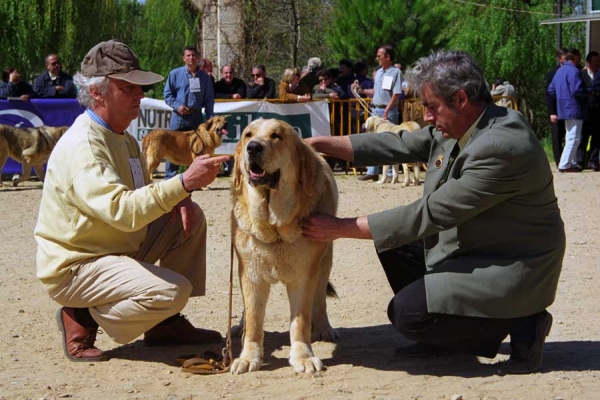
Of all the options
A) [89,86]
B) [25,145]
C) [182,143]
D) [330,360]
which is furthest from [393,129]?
[89,86]

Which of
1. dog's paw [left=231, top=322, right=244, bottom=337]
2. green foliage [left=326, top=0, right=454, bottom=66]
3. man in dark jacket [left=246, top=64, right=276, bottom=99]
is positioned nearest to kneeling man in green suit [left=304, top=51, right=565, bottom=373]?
dog's paw [left=231, top=322, right=244, bottom=337]

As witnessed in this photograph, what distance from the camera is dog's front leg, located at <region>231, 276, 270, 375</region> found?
470cm

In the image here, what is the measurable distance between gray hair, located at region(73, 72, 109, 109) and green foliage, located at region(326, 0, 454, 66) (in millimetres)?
24319

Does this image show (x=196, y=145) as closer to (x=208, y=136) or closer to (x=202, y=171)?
(x=208, y=136)

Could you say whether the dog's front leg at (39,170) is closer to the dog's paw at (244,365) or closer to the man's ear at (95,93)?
the man's ear at (95,93)

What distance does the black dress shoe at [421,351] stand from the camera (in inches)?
191

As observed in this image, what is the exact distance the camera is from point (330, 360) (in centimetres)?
486

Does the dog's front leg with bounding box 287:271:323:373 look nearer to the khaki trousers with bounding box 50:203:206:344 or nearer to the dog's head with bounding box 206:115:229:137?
the khaki trousers with bounding box 50:203:206:344

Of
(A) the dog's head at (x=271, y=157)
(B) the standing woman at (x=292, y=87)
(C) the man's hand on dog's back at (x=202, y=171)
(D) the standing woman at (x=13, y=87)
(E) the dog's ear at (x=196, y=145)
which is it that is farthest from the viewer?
(B) the standing woman at (x=292, y=87)

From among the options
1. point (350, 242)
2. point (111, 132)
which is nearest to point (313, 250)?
point (111, 132)

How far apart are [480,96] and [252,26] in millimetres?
20181


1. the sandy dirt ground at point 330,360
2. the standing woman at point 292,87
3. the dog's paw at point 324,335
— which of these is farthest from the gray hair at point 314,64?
the dog's paw at point 324,335

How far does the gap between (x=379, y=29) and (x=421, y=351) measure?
2492 cm

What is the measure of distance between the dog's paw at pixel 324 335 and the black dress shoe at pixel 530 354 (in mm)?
1151
